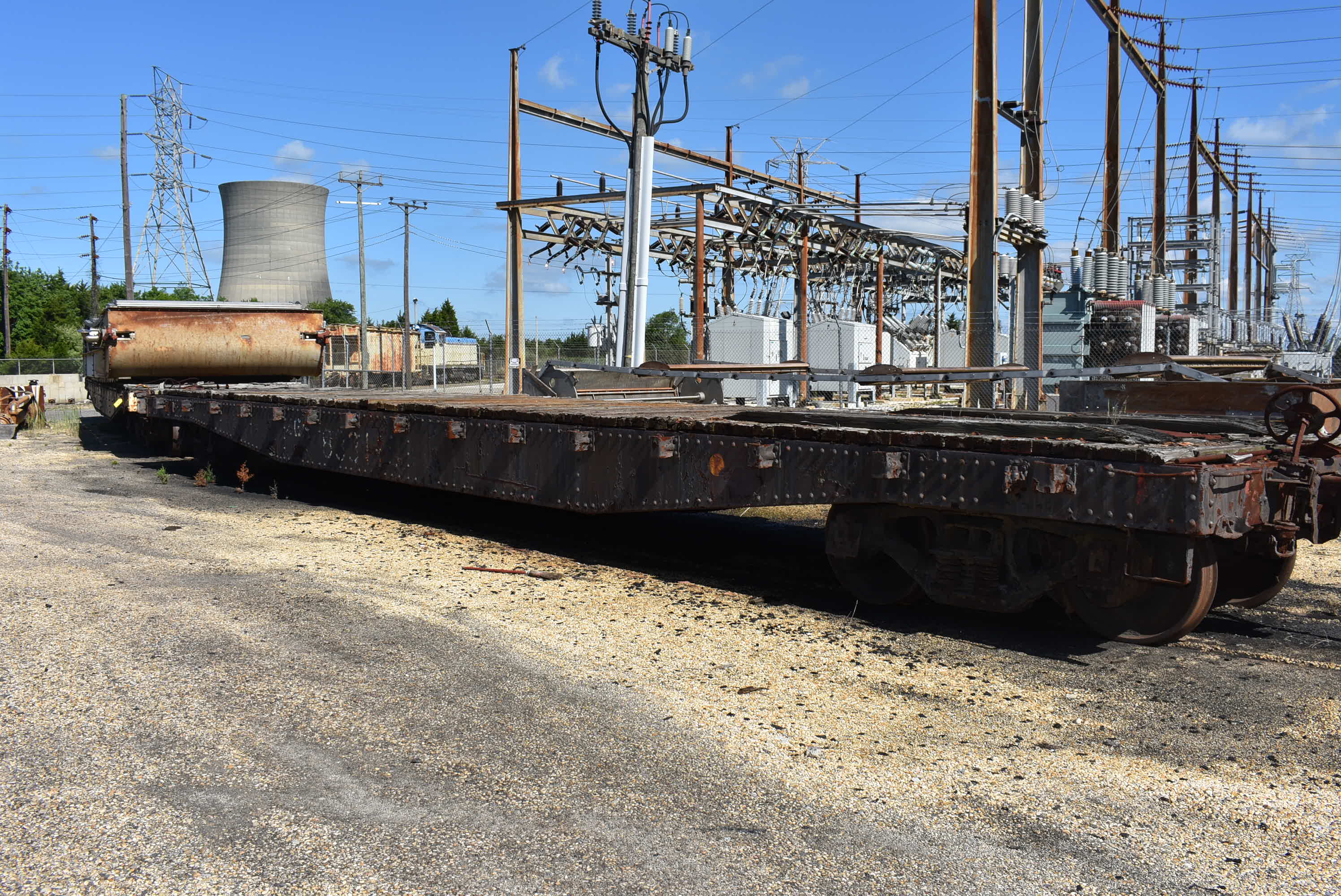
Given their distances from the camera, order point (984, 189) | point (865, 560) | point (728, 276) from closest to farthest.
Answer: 1. point (865, 560)
2. point (984, 189)
3. point (728, 276)

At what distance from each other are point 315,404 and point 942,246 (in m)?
22.7

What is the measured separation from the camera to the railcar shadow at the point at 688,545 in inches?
238

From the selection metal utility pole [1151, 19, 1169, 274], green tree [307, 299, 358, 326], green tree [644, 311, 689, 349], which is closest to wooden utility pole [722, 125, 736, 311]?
green tree [644, 311, 689, 349]

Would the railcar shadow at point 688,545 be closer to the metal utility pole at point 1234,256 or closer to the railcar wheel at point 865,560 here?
the railcar wheel at point 865,560

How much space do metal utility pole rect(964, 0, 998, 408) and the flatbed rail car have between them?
588cm

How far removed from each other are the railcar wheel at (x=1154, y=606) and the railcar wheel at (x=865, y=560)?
1042 millimetres

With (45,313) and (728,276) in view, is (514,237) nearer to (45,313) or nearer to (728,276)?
(728,276)

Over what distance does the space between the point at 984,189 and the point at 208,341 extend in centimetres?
1144

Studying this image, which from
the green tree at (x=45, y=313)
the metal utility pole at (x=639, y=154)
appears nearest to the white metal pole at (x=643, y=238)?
the metal utility pole at (x=639, y=154)

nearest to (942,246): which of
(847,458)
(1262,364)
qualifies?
(1262,364)

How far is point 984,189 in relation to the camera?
1388 centimetres

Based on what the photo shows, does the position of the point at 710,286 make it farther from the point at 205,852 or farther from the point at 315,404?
the point at 205,852

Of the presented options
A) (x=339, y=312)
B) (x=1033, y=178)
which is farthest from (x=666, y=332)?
(x=339, y=312)

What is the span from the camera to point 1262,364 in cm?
1077
